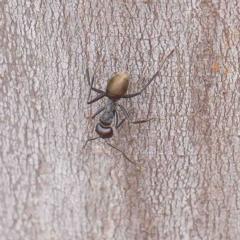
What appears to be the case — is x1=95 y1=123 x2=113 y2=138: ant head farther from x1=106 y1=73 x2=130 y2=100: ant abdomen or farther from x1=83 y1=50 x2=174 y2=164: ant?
x1=106 y1=73 x2=130 y2=100: ant abdomen

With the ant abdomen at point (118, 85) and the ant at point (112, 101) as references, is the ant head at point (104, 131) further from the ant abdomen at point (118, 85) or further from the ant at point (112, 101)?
the ant abdomen at point (118, 85)

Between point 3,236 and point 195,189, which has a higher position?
point 195,189

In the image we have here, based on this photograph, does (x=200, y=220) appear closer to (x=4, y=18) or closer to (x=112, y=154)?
(x=112, y=154)

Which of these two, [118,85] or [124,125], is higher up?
[118,85]

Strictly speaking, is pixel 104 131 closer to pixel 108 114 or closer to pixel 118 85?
pixel 108 114

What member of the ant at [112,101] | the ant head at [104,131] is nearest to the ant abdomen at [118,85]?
the ant at [112,101]

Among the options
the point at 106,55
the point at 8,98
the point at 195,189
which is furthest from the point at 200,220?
the point at 8,98

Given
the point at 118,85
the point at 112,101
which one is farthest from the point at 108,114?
the point at 118,85
